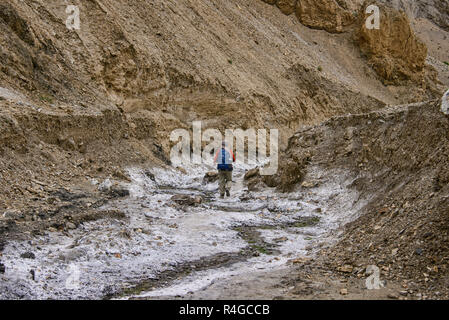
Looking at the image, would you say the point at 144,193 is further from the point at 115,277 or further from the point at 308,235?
the point at 115,277

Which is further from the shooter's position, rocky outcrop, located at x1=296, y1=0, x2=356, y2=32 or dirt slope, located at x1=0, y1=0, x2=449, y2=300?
rocky outcrop, located at x1=296, y1=0, x2=356, y2=32

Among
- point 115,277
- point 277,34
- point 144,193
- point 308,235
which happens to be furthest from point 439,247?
point 277,34

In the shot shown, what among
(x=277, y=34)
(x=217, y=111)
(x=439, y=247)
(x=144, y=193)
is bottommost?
(x=439, y=247)

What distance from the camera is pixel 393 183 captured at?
308 inches

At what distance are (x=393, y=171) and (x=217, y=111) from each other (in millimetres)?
10678

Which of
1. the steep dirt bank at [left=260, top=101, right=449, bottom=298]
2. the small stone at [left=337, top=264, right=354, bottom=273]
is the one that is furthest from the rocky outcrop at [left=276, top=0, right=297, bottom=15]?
the small stone at [left=337, top=264, right=354, bottom=273]

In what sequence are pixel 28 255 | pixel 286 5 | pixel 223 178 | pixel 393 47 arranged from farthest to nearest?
pixel 286 5 < pixel 393 47 < pixel 223 178 < pixel 28 255

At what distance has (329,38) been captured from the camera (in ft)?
102

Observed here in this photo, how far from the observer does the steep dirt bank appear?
179 inches

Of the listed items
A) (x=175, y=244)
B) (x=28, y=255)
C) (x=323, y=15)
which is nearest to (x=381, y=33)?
(x=323, y=15)

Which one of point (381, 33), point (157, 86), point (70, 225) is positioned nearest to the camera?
point (70, 225)

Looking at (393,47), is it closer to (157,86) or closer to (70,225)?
(157,86)

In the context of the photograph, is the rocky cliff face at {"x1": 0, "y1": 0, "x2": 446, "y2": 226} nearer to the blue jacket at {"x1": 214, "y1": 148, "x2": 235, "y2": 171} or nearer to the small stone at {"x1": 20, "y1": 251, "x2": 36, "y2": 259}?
the small stone at {"x1": 20, "y1": 251, "x2": 36, "y2": 259}

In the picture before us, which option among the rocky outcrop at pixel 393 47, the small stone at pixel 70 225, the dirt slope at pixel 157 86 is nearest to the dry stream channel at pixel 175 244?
the small stone at pixel 70 225
